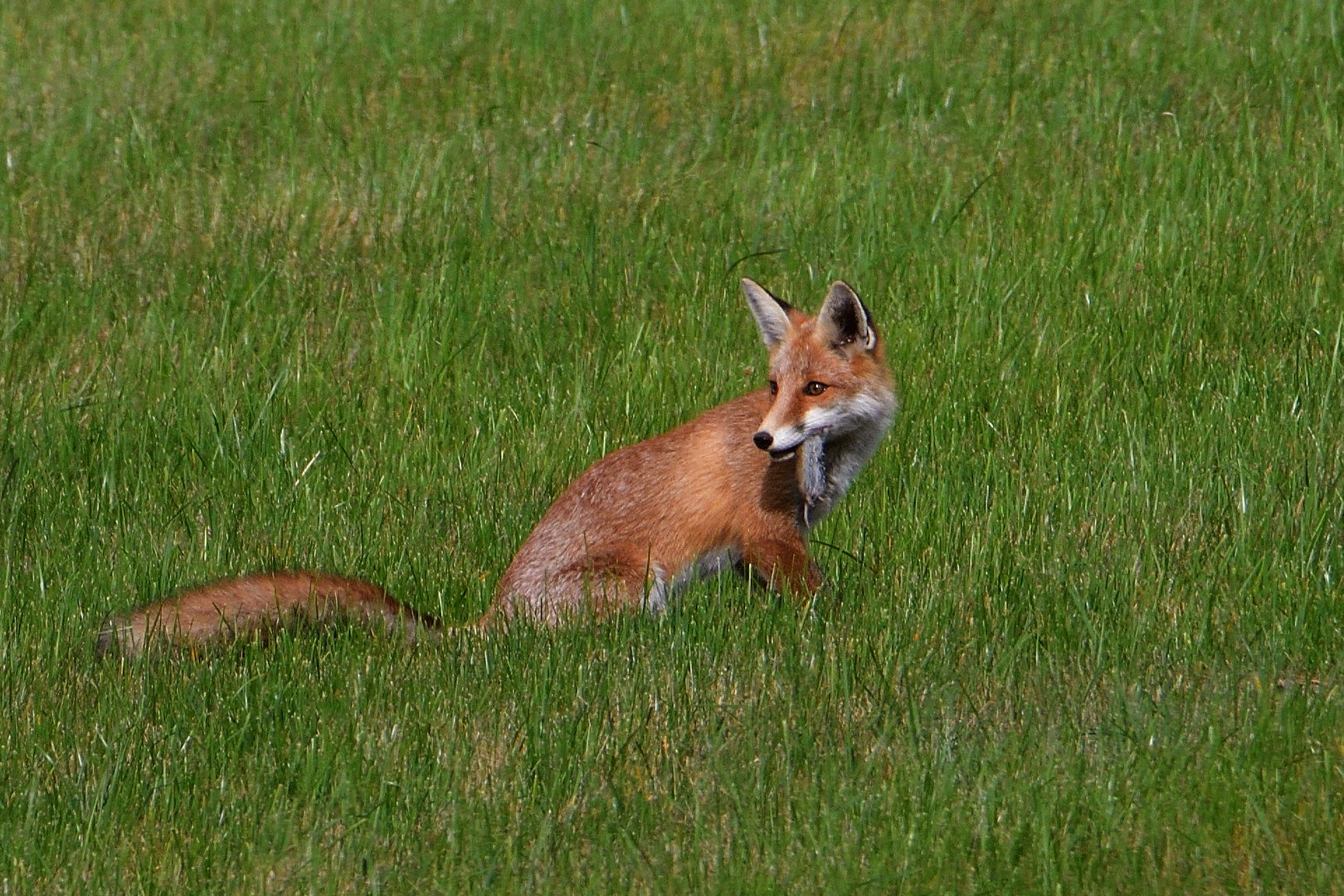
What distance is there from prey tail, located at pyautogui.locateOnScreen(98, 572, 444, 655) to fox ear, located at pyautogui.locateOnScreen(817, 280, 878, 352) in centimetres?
201

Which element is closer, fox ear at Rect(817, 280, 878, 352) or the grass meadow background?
the grass meadow background

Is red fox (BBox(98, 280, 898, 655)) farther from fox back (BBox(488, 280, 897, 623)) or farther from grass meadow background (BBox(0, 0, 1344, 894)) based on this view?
grass meadow background (BBox(0, 0, 1344, 894))

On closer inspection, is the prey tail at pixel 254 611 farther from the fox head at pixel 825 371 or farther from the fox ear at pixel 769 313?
the fox ear at pixel 769 313

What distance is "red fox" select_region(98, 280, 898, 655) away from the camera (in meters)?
6.14

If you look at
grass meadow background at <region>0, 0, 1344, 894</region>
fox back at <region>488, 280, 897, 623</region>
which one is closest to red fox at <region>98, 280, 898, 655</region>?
fox back at <region>488, 280, 897, 623</region>

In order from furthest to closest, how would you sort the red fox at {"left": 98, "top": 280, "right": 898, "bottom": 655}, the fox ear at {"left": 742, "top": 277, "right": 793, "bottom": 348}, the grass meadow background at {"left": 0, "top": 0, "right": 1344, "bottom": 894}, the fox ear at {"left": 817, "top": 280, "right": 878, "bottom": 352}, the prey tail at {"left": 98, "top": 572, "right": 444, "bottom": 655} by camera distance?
1. the fox ear at {"left": 742, "top": 277, "right": 793, "bottom": 348}
2. the fox ear at {"left": 817, "top": 280, "right": 878, "bottom": 352}
3. the red fox at {"left": 98, "top": 280, "right": 898, "bottom": 655}
4. the prey tail at {"left": 98, "top": 572, "right": 444, "bottom": 655}
5. the grass meadow background at {"left": 0, "top": 0, "right": 1344, "bottom": 894}

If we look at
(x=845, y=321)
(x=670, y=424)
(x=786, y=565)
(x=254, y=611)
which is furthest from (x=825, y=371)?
(x=254, y=611)

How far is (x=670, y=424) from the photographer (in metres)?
7.92

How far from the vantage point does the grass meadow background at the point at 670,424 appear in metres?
4.52

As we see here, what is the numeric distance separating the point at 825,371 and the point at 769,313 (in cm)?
44

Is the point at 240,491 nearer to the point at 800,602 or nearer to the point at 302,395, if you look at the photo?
the point at 302,395

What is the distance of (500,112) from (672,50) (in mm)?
1429

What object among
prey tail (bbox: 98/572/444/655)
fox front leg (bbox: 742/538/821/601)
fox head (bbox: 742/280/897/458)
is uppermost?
fox head (bbox: 742/280/897/458)

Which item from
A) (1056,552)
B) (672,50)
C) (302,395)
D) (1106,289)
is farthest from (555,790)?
(672,50)
